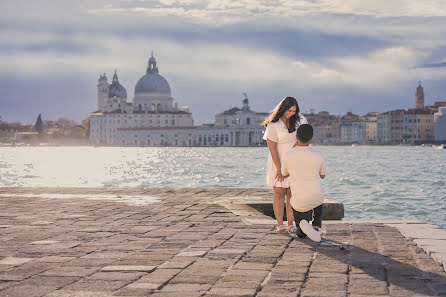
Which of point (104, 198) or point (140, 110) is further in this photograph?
point (140, 110)

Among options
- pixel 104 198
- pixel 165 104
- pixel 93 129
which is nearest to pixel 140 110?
pixel 165 104

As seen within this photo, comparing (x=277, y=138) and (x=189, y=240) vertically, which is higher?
(x=277, y=138)

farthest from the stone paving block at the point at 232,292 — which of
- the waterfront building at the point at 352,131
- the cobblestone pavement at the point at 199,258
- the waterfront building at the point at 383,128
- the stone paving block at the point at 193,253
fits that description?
the waterfront building at the point at 352,131

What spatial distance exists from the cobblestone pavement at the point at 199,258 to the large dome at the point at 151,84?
136 m

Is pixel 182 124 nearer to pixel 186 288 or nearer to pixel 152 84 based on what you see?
pixel 152 84

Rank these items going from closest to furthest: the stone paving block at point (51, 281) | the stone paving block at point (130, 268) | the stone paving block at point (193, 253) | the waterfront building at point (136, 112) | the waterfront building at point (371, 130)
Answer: the stone paving block at point (51, 281)
the stone paving block at point (130, 268)
the stone paving block at point (193, 253)
the waterfront building at point (136, 112)
the waterfront building at point (371, 130)

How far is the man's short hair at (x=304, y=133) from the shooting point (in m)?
5.67

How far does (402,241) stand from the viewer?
5590mm

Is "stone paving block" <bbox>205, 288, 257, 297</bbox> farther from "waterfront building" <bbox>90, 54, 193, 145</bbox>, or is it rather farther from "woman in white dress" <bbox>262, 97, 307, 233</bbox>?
"waterfront building" <bbox>90, 54, 193, 145</bbox>

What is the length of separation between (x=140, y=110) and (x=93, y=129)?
15931 millimetres

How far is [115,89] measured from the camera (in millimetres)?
161125

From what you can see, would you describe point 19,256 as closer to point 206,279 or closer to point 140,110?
point 206,279

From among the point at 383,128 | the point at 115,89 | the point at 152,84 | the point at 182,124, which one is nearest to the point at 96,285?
the point at 152,84

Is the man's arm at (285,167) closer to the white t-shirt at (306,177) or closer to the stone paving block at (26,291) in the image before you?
the white t-shirt at (306,177)
